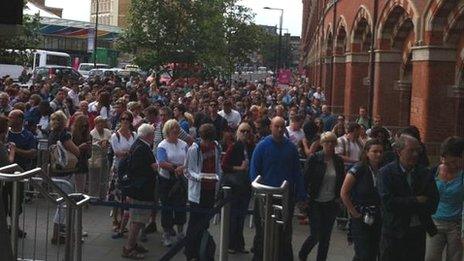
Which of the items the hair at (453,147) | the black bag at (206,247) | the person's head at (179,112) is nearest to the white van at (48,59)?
the person's head at (179,112)

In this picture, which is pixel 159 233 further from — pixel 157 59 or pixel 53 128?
pixel 157 59

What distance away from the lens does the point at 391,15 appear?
2116 cm

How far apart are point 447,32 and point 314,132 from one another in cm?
617

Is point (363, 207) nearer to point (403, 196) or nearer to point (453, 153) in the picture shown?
point (403, 196)

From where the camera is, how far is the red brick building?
1673cm

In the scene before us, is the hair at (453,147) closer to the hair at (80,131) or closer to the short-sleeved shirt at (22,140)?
the hair at (80,131)

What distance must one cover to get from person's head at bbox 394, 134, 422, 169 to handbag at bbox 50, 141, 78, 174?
4.89 meters

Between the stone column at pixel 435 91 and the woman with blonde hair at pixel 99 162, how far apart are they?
8.71m

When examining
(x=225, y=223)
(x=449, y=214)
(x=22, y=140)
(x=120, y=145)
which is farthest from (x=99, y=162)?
(x=449, y=214)

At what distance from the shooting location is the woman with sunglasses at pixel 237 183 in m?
9.32

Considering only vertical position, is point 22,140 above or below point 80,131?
below

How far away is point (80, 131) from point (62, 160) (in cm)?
79

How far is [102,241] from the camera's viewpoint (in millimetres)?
9688

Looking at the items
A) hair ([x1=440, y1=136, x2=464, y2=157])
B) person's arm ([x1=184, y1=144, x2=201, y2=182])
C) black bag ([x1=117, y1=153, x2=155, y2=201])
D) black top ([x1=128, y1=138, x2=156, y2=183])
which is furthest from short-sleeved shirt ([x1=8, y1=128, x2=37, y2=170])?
hair ([x1=440, y1=136, x2=464, y2=157])
